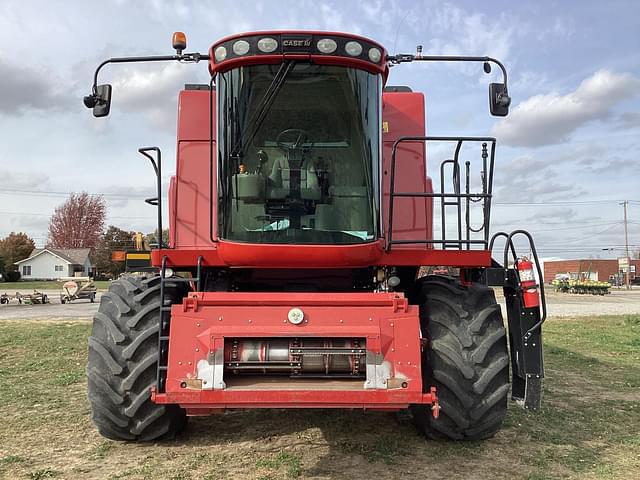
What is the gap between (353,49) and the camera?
4637 mm

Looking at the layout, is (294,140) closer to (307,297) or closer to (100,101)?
(307,297)

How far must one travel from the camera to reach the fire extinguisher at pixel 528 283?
16.0ft

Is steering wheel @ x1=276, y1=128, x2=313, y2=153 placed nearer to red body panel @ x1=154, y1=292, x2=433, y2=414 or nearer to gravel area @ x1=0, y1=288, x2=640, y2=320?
red body panel @ x1=154, y1=292, x2=433, y2=414

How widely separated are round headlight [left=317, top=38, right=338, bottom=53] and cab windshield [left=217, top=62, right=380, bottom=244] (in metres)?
0.14

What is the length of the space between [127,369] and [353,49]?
310 centimetres

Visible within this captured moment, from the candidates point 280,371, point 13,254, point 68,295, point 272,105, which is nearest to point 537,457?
point 280,371

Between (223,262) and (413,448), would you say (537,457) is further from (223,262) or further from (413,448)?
(223,262)

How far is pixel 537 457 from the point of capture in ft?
16.1

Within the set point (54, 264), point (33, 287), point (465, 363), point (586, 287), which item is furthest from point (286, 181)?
point (54, 264)

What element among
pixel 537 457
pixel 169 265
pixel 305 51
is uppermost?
pixel 305 51

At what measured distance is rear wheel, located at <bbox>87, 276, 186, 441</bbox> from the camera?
4.60 metres

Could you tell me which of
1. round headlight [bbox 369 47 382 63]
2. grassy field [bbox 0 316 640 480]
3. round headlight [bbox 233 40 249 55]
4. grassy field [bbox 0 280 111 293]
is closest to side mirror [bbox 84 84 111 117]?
round headlight [bbox 233 40 249 55]

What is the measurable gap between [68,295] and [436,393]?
30276 millimetres

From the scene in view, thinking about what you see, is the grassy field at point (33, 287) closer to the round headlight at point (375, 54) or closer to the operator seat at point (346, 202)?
the operator seat at point (346, 202)
